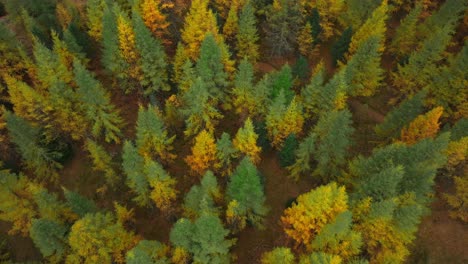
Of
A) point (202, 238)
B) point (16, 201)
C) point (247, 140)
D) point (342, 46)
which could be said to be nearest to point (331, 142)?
point (247, 140)

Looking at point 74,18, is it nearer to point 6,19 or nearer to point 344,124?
point 6,19

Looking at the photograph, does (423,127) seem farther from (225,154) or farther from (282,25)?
(282,25)

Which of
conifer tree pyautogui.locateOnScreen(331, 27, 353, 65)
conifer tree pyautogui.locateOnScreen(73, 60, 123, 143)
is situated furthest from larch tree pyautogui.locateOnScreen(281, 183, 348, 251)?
conifer tree pyautogui.locateOnScreen(331, 27, 353, 65)

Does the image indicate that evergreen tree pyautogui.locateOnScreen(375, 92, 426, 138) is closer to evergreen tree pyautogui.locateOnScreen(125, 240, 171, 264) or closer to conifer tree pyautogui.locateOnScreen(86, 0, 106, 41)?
evergreen tree pyautogui.locateOnScreen(125, 240, 171, 264)

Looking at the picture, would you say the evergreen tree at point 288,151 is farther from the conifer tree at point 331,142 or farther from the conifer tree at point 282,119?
the conifer tree at point 331,142

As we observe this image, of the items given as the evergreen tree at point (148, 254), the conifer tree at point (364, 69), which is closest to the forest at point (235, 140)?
the evergreen tree at point (148, 254)
